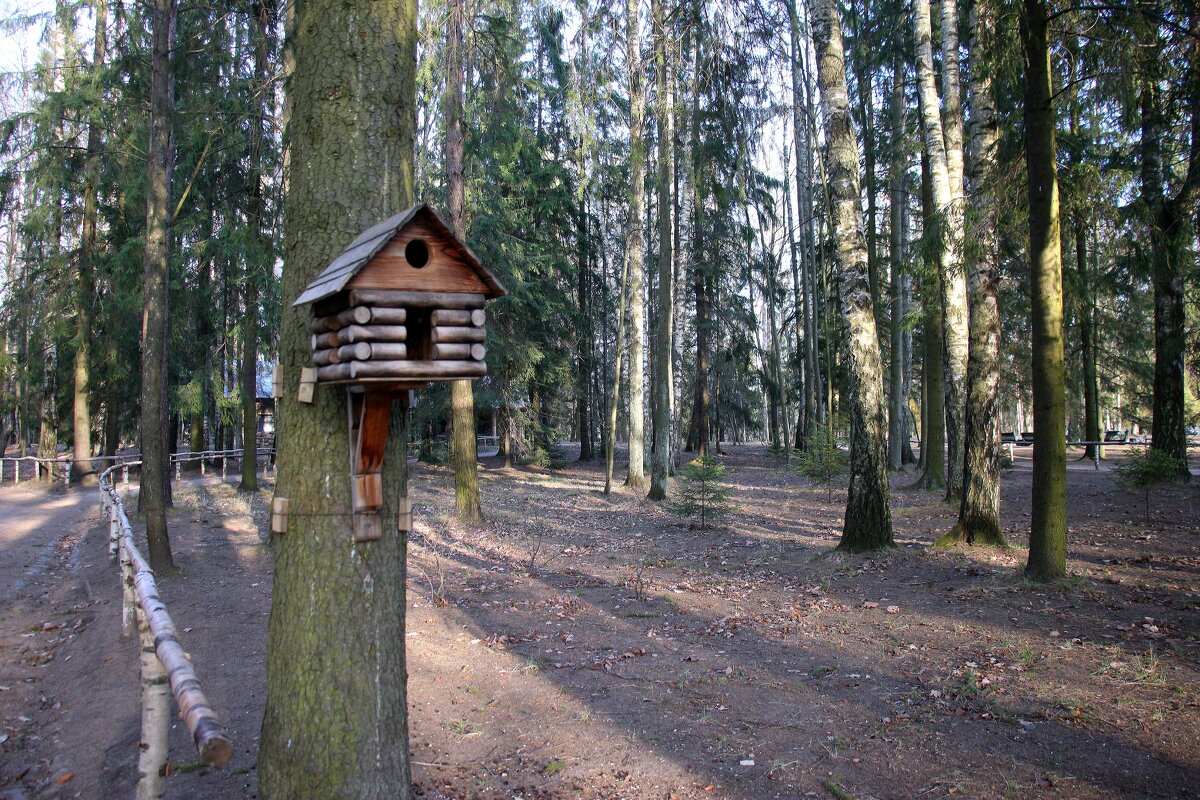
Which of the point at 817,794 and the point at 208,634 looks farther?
the point at 208,634

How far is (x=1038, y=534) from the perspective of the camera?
7.79 meters

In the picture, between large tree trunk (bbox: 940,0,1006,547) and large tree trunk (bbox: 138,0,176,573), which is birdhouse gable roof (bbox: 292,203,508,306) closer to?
large tree trunk (bbox: 138,0,176,573)

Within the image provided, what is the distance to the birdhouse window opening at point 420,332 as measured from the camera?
11.2 ft

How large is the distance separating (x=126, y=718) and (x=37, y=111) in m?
21.4

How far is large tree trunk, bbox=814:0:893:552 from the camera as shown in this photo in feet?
31.8

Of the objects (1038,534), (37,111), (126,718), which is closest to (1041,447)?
(1038,534)

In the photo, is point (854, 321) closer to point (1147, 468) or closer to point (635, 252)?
point (1147, 468)

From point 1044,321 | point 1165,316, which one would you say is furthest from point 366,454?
point 1165,316

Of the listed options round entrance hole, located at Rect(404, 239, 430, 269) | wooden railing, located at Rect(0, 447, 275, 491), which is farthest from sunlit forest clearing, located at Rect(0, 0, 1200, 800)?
wooden railing, located at Rect(0, 447, 275, 491)

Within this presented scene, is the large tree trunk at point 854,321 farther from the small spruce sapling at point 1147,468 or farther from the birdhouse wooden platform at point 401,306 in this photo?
the birdhouse wooden platform at point 401,306

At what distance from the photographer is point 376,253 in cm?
310

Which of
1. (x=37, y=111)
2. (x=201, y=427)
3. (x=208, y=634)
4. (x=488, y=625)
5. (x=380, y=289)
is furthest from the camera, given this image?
(x=201, y=427)

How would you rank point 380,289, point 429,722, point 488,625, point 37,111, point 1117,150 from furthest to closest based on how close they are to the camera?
1. point 37,111
2. point 1117,150
3. point 488,625
4. point 429,722
5. point 380,289

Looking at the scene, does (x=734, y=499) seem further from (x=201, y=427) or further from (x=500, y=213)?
(x=201, y=427)
